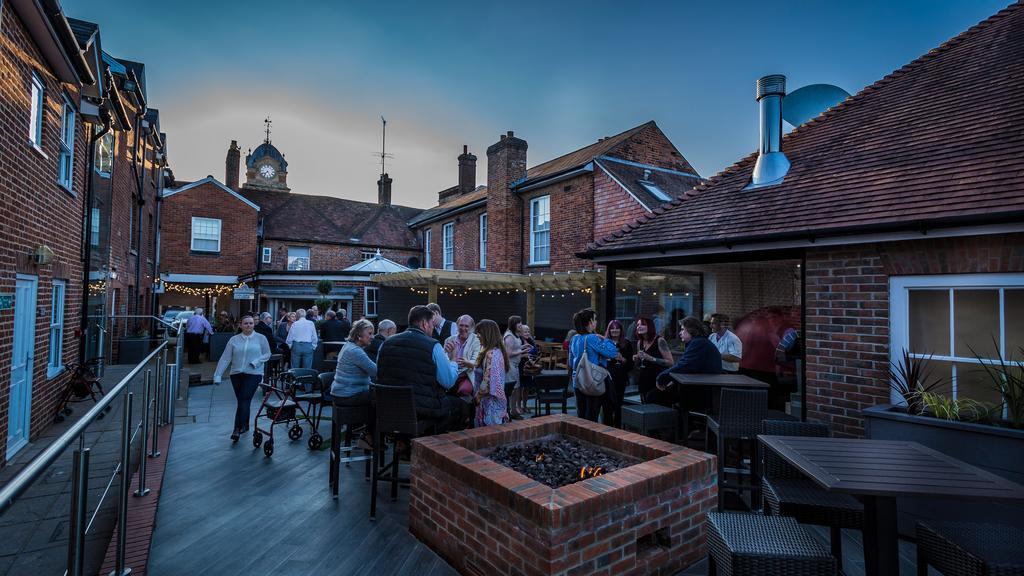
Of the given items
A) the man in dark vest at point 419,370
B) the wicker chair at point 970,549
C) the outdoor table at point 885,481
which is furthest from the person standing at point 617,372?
the wicker chair at point 970,549

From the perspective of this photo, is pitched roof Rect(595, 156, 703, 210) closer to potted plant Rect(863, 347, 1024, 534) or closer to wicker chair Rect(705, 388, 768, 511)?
wicker chair Rect(705, 388, 768, 511)

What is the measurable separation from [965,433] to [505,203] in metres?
13.6

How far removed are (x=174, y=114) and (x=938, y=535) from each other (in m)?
21.9

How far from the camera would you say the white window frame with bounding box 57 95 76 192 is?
7.62 m

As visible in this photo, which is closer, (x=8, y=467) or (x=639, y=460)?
(x=639, y=460)

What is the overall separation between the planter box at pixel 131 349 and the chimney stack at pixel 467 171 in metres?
14.9

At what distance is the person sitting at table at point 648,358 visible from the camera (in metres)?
6.57

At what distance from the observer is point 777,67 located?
7625 millimetres

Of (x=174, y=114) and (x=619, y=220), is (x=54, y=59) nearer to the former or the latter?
(x=619, y=220)

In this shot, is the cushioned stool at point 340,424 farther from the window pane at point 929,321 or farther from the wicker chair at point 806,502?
the window pane at point 929,321

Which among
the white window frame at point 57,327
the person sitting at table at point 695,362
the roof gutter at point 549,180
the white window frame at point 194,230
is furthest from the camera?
the white window frame at point 194,230

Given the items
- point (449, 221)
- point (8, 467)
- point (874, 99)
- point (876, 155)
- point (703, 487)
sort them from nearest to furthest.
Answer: point (703, 487) < point (8, 467) < point (876, 155) < point (874, 99) < point (449, 221)

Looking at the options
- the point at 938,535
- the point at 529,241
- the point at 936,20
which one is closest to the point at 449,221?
the point at 529,241

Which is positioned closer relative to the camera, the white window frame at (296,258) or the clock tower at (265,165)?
the white window frame at (296,258)
